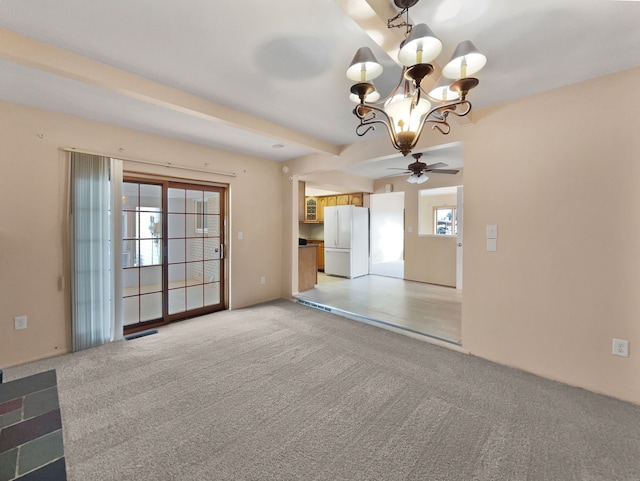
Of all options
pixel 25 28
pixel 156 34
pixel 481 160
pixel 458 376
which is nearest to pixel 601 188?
pixel 481 160

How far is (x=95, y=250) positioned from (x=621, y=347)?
4.94 meters

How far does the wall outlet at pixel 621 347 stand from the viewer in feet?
6.86


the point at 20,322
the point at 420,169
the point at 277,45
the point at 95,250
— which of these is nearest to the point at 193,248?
the point at 95,250

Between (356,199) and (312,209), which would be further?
(312,209)

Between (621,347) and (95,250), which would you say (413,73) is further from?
(95,250)

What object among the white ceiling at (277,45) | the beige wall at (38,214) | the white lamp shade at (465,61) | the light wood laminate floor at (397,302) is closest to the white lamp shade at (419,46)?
the white lamp shade at (465,61)

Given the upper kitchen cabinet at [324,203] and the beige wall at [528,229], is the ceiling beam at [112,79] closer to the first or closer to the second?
the beige wall at [528,229]

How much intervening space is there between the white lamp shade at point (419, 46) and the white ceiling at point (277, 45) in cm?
29

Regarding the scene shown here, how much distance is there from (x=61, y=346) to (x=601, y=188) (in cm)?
526

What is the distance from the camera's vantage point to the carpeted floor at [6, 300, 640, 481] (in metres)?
1.48

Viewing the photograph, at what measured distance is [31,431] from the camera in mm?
1746

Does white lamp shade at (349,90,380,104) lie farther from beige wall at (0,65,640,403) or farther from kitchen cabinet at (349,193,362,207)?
kitchen cabinet at (349,193,362,207)

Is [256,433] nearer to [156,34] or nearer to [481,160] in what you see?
[156,34]

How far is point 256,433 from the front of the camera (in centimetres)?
173
